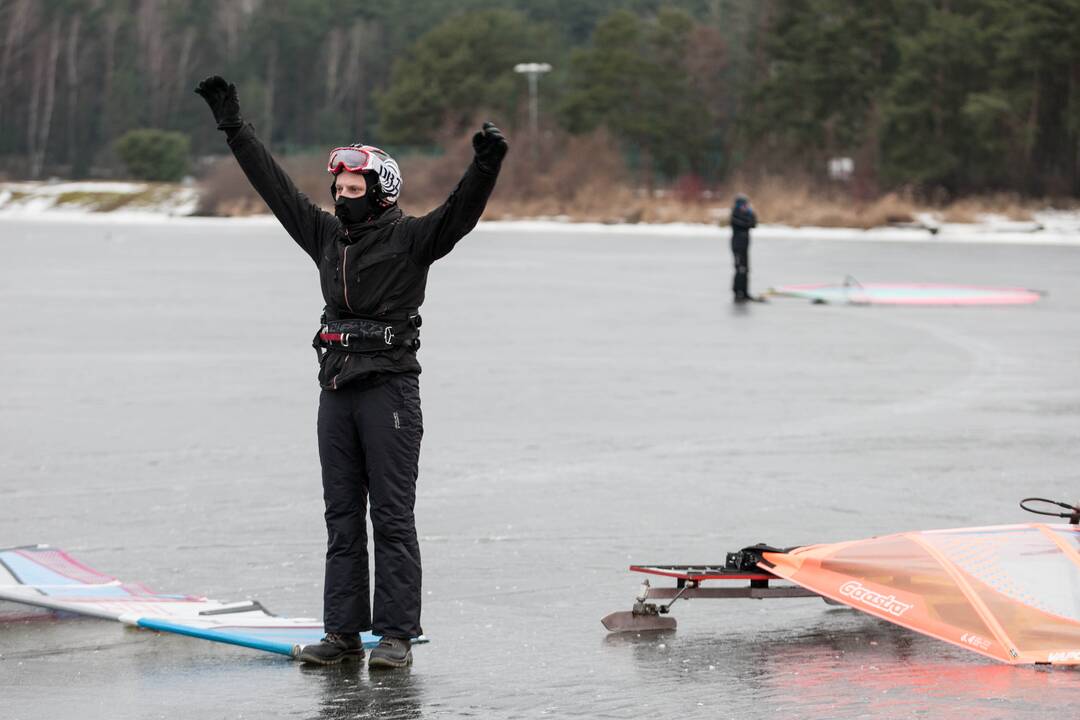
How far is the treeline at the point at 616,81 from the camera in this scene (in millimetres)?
65375

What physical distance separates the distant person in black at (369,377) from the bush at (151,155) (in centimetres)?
10258

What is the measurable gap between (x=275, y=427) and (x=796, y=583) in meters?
6.40

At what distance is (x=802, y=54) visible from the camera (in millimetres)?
79625

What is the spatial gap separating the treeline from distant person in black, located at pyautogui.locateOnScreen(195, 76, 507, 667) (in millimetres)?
58230

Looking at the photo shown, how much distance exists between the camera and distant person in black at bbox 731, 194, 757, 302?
2383 cm

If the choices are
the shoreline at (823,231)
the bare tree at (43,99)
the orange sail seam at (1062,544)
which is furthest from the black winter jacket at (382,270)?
the bare tree at (43,99)

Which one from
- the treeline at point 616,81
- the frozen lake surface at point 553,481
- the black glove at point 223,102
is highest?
the treeline at point 616,81

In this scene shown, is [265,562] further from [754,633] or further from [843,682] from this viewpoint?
[843,682]

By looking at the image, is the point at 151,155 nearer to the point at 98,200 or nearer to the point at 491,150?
the point at 98,200

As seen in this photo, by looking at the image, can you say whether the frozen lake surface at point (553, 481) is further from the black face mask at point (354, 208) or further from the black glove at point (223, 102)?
the black glove at point (223, 102)

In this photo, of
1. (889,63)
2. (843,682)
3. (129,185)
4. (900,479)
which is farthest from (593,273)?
(129,185)

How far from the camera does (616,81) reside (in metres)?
89.6

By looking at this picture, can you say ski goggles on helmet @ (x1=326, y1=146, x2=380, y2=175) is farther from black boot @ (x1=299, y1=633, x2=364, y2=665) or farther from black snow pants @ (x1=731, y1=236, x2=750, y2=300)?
black snow pants @ (x1=731, y1=236, x2=750, y2=300)

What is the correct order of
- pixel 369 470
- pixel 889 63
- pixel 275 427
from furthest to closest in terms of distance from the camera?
pixel 889 63 → pixel 275 427 → pixel 369 470
